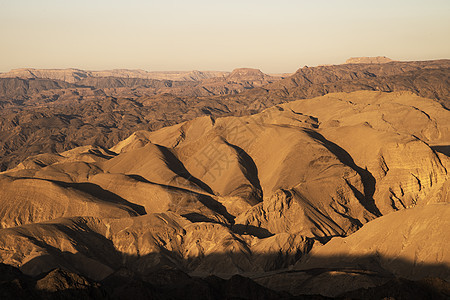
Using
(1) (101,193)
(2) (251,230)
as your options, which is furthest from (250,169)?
(1) (101,193)

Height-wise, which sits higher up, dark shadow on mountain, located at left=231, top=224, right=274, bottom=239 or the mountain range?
the mountain range

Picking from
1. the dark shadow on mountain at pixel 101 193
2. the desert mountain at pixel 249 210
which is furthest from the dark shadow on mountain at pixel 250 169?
the dark shadow on mountain at pixel 101 193

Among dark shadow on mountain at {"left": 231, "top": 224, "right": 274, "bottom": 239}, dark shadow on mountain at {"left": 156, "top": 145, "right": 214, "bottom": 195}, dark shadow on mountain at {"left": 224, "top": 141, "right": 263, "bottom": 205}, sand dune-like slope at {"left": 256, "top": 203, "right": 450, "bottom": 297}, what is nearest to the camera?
sand dune-like slope at {"left": 256, "top": 203, "right": 450, "bottom": 297}

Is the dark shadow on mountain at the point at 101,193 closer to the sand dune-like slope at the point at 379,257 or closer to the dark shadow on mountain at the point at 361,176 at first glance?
the sand dune-like slope at the point at 379,257

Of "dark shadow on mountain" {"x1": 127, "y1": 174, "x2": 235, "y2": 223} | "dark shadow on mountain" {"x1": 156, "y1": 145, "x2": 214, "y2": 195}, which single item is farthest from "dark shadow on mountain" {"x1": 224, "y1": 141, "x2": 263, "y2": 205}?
"dark shadow on mountain" {"x1": 156, "y1": 145, "x2": 214, "y2": 195}

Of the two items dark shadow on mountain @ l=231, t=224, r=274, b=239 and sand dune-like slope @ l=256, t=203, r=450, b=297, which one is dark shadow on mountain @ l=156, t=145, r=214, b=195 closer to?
dark shadow on mountain @ l=231, t=224, r=274, b=239

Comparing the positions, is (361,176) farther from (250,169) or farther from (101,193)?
(101,193)
